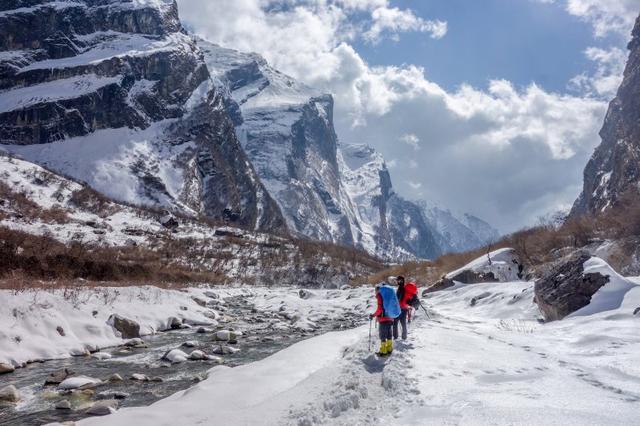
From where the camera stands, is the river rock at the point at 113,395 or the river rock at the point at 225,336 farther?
the river rock at the point at 225,336

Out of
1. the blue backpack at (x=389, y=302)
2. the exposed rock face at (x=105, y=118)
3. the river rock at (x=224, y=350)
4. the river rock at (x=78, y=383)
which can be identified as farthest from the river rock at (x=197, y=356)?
the exposed rock face at (x=105, y=118)

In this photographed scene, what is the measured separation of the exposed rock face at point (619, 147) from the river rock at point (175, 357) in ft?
340

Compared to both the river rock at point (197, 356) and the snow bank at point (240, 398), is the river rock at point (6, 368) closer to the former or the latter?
the river rock at point (197, 356)

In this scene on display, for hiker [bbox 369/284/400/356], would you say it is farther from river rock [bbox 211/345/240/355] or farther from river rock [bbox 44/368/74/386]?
river rock [bbox 44/368/74/386]

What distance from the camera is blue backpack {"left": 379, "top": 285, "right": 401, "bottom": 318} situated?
40.6ft

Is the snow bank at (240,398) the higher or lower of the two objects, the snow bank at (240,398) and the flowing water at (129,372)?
the higher

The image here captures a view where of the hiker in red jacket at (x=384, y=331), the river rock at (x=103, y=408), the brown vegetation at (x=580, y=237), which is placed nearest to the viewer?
the river rock at (x=103, y=408)

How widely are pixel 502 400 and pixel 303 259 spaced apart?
10373cm

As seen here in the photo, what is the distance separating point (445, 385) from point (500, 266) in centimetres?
2504

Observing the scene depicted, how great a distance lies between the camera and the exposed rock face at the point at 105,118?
512 ft

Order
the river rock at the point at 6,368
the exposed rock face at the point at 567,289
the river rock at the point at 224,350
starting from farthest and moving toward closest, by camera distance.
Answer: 1. the river rock at the point at 224,350
2. the exposed rock face at the point at 567,289
3. the river rock at the point at 6,368

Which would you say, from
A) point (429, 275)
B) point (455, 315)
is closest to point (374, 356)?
point (455, 315)

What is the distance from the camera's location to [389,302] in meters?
12.6

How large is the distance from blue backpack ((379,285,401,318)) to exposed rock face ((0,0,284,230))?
5726 inches
